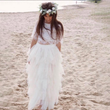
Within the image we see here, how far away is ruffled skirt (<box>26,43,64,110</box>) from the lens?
252cm

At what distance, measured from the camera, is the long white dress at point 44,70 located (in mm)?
2512

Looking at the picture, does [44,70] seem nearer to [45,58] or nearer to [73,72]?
[45,58]

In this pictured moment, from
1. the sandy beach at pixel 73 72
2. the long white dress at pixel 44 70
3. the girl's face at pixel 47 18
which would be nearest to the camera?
the girl's face at pixel 47 18

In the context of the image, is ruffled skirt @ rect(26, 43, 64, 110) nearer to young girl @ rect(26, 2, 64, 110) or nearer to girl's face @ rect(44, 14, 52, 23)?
young girl @ rect(26, 2, 64, 110)

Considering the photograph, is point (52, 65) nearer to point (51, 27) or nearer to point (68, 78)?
point (51, 27)

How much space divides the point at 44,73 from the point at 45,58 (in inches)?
8.5

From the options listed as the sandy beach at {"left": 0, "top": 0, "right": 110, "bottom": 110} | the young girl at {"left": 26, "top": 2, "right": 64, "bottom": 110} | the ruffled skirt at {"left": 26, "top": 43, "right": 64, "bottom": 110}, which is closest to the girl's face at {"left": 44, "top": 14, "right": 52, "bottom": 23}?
the young girl at {"left": 26, "top": 2, "right": 64, "bottom": 110}

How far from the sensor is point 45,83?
8.50ft

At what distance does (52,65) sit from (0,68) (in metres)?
2.39

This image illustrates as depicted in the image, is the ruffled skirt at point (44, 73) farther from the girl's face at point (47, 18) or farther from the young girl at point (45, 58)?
the girl's face at point (47, 18)

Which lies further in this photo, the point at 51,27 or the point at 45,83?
the point at 45,83

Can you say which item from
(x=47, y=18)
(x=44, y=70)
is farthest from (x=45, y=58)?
(x=47, y=18)

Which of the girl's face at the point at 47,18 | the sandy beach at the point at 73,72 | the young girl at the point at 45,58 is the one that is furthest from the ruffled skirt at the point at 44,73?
the sandy beach at the point at 73,72

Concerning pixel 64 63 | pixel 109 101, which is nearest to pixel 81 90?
pixel 109 101
